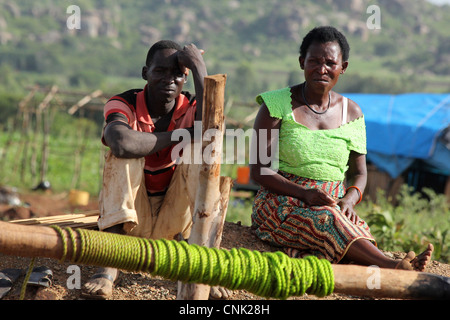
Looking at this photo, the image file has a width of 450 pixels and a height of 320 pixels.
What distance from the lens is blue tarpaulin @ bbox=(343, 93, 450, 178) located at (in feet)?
38.9

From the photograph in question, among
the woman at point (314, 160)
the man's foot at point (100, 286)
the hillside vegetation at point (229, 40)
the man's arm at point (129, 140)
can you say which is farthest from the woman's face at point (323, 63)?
the hillside vegetation at point (229, 40)

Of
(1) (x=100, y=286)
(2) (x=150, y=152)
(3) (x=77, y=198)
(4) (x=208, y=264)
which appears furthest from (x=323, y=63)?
(3) (x=77, y=198)

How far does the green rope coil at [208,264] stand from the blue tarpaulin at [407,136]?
10.0 meters

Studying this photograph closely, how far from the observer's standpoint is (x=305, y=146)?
350 centimetres

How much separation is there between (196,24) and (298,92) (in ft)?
198

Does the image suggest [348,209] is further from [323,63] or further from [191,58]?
[191,58]

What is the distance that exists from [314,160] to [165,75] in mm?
1074

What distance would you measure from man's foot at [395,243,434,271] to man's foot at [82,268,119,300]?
4.96 feet

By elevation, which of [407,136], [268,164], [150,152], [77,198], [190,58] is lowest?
[77,198]

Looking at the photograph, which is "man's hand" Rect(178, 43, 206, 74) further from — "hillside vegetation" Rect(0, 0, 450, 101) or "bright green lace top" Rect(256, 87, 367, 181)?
"hillside vegetation" Rect(0, 0, 450, 101)

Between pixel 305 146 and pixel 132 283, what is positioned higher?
pixel 305 146

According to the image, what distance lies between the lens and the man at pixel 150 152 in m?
2.94

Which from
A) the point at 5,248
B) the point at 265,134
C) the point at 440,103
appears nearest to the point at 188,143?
the point at 265,134

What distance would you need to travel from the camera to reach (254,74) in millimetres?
45969
